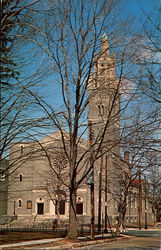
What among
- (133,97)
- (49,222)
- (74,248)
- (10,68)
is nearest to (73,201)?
(74,248)

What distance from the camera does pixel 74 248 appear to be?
15.9 metres

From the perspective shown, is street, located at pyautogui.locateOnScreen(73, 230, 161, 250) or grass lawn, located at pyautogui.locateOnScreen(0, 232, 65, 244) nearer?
street, located at pyautogui.locateOnScreen(73, 230, 161, 250)

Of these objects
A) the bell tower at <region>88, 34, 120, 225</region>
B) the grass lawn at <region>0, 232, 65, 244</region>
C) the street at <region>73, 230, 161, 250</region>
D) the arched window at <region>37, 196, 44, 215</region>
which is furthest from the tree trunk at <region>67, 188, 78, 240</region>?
the arched window at <region>37, 196, 44, 215</region>

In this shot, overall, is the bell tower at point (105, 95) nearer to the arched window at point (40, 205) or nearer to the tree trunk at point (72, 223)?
the tree trunk at point (72, 223)

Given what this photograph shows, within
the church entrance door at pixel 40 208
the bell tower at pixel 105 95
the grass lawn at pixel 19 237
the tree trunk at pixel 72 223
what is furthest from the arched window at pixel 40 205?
the tree trunk at pixel 72 223

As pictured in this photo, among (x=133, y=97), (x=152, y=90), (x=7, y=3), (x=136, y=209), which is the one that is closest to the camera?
(x=7, y=3)

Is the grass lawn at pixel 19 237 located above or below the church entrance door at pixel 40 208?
above

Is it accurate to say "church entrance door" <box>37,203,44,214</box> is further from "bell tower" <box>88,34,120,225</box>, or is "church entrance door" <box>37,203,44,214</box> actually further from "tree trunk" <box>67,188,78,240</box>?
"tree trunk" <box>67,188,78,240</box>

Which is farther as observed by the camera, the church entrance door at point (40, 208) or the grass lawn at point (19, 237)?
the church entrance door at point (40, 208)

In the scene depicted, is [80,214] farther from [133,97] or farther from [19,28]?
[19,28]

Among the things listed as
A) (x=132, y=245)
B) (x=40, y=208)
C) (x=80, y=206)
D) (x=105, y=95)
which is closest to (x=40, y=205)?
(x=40, y=208)

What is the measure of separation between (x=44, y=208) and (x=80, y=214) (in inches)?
217

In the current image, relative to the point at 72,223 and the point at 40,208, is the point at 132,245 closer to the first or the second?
the point at 72,223

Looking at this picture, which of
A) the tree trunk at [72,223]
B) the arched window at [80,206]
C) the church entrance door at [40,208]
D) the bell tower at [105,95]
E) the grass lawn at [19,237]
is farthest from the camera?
the church entrance door at [40,208]
